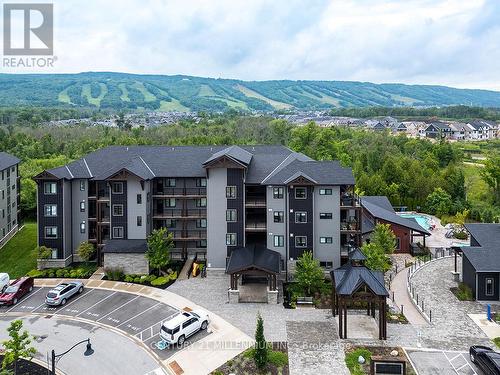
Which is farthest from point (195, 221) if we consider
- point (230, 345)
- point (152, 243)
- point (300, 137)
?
point (300, 137)

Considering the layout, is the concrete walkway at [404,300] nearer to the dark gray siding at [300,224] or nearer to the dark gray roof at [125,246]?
the dark gray siding at [300,224]

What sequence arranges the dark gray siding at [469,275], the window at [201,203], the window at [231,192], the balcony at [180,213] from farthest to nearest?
the window at [201,203]
the balcony at [180,213]
the window at [231,192]
the dark gray siding at [469,275]

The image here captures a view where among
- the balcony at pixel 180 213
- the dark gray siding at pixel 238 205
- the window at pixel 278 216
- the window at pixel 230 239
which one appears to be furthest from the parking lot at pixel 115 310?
the window at pixel 278 216

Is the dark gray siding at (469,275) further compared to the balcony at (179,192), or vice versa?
the balcony at (179,192)

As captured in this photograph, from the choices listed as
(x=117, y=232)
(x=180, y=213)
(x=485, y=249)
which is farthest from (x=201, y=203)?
(x=485, y=249)

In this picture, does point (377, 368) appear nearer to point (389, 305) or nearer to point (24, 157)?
point (389, 305)

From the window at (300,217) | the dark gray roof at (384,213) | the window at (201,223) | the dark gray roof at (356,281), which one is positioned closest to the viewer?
the dark gray roof at (356,281)

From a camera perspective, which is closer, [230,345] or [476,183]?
[230,345]
